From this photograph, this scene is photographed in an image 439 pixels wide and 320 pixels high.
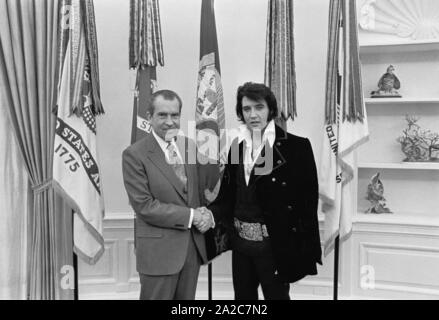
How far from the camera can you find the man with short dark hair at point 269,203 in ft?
6.06

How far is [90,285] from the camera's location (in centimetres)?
296

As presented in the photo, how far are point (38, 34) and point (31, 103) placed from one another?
0.43 meters

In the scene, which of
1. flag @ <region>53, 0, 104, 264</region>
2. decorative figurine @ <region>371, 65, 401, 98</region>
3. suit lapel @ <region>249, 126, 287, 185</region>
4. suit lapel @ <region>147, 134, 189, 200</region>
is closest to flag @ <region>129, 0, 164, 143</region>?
flag @ <region>53, 0, 104, 264</region>

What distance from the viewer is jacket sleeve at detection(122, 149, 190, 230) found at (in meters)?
1.76

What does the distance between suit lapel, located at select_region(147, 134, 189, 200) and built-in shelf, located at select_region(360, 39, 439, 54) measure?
70.3 inches

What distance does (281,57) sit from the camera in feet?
7.72

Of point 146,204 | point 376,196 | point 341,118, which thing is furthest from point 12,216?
point 376,196

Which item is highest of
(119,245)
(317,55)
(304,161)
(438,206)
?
(317,55)

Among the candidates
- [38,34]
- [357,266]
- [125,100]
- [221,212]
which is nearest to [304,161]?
[221,212]

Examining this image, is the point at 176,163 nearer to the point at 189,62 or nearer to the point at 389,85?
the point at 189,62

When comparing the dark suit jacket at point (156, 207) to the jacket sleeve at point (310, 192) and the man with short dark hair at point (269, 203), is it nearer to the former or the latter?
the man with short dark hair at point (269, 203)

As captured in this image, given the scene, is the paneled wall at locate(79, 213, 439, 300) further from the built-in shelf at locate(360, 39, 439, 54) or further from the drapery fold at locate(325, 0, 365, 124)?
the built-in shelf at locate(360, 39, 439, 54)

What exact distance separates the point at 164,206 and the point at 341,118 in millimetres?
1292
